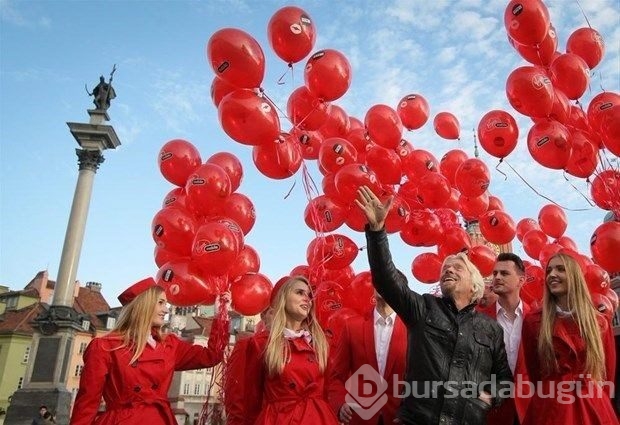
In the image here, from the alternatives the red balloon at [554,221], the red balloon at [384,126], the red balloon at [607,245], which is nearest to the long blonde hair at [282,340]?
the red balloon at [384,126]

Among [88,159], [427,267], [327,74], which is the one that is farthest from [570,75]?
[88,159]

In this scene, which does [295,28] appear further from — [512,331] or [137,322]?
[512,331]

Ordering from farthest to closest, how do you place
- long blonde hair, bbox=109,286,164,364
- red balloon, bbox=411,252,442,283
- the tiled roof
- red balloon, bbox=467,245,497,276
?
1. the tiled roof
2. red balloon, bbox=411,252,442,283
3. red balloon, bbox=467,245,497,276
4. long blonde hair, bbox=109,286,164,364

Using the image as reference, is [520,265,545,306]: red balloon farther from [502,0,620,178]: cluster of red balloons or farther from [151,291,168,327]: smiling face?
[151,291,168,327]: smiling face

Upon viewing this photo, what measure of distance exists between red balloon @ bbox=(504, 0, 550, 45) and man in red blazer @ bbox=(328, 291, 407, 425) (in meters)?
3.99

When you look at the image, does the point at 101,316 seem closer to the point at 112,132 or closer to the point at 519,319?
the point at 112,132

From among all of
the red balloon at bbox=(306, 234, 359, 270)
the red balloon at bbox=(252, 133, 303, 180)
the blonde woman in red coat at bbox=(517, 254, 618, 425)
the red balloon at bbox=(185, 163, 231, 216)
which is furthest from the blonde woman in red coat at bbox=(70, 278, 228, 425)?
the red balloon at bbox=(306, 234, 359, 270)

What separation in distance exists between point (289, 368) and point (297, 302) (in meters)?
0.44

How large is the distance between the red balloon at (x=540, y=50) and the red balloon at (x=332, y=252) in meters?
3.22

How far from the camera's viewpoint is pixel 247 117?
218 inches

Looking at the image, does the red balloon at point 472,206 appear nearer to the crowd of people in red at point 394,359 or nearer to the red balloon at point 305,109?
the red balloon at point 305,109

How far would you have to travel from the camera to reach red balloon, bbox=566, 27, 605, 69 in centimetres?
682

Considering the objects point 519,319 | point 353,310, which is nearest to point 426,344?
point 519,319

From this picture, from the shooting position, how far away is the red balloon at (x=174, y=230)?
6082 mm
